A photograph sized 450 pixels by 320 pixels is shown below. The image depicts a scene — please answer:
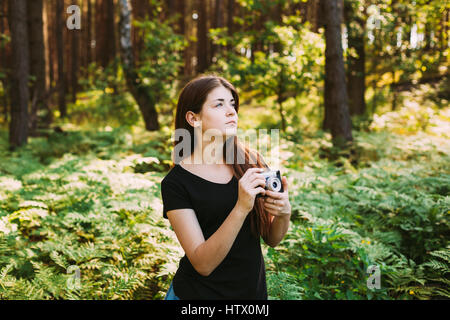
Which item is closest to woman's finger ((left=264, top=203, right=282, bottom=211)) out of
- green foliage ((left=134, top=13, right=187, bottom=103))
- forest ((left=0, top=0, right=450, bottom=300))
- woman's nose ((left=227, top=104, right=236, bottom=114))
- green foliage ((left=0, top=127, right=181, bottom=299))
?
woman's nose ((left=227, top=104, right=236, bottom=114))

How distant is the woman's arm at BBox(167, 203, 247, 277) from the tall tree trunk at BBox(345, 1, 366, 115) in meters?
10.9

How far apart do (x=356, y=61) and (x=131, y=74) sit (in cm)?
811

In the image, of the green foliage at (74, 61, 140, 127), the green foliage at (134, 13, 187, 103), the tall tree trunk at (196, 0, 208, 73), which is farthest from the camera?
the tall tree trunk at (196, 0, 208, 73)

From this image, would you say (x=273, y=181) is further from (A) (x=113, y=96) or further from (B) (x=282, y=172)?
(A) (x=113, y=96)

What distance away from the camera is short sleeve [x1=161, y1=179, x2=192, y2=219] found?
70.7 inches

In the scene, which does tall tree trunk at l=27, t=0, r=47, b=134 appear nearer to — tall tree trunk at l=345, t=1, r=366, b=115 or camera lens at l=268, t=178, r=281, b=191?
tall tree trunk at l=345, t=1, r=366, b=115

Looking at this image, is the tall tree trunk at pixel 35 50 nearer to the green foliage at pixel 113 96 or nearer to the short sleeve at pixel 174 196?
the green foliage at pixel 113 96

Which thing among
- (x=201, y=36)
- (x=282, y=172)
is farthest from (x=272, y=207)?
(x=201, y=36)

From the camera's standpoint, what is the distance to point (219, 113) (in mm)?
1970

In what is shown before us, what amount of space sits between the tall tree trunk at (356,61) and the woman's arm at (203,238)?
35.7 feet

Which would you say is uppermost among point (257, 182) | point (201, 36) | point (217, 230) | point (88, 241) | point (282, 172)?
point (201, 36)

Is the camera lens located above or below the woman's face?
below
